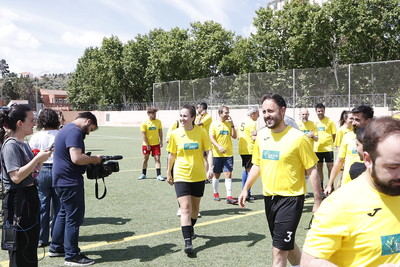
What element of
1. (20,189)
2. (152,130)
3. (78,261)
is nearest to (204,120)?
(152,130)

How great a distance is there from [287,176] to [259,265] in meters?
1.41

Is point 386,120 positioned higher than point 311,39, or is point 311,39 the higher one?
point 311,39

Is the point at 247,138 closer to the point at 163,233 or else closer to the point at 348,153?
the point at 163,233

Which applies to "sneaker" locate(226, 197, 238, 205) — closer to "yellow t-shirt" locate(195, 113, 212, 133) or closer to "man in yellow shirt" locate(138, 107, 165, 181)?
"yellow t-shirt" locate(195, 113, 212, 133)

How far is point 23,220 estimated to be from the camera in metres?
3.80

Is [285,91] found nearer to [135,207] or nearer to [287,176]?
[135,207]

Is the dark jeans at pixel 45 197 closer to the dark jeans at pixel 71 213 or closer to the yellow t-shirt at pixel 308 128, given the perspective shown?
the dark jeans at pixel 71 213

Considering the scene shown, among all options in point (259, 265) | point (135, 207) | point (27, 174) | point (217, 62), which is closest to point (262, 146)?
point (259, 265)

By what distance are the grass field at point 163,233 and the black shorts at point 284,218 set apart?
1075 millimetres

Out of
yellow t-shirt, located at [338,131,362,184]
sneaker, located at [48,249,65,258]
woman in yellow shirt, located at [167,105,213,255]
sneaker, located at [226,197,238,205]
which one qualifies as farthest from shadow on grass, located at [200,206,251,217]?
sneaker, located at [48,249,65,258]

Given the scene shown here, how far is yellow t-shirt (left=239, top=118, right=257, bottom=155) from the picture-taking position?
28.0 ft

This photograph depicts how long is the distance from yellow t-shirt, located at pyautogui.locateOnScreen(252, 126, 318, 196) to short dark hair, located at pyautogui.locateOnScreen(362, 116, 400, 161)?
2211 mm

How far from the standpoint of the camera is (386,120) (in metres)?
1.77

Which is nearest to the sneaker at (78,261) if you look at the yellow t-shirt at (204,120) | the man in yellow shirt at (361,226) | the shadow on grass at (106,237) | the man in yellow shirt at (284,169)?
the shadow on grass at (106,237)
